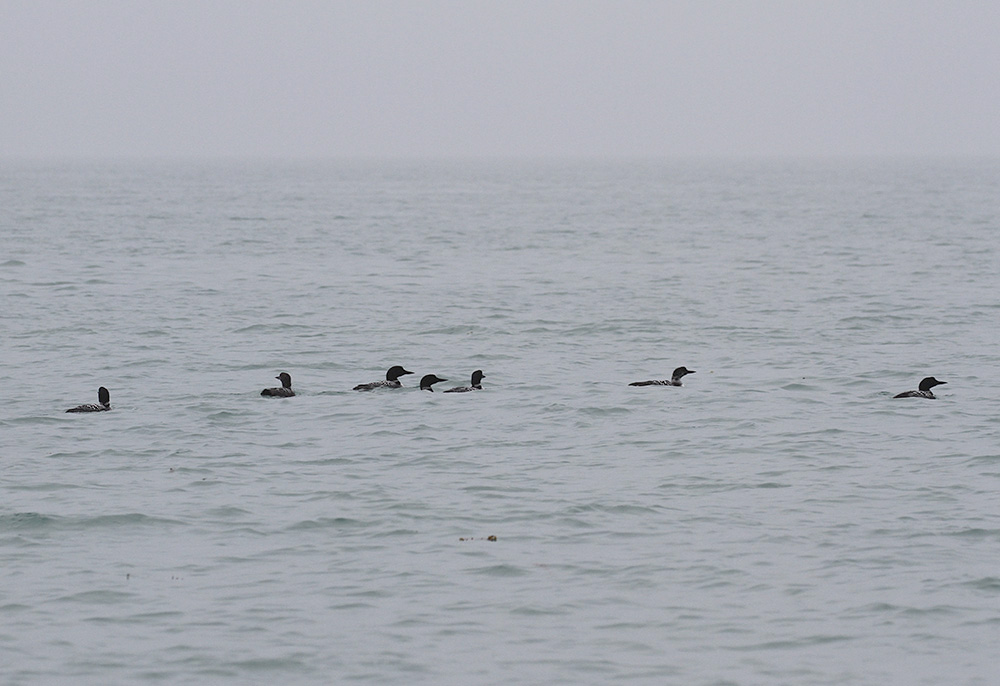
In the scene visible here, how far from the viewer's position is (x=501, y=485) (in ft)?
55.5

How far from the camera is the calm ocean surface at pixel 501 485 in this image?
11.7 metres

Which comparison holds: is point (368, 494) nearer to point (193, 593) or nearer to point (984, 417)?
point (193, 593)

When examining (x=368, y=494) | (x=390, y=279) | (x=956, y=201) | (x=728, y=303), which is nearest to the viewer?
(x=368, y=494)

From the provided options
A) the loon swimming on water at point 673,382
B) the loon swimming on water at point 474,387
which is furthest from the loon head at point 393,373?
the loon swimming on water at point 673,382

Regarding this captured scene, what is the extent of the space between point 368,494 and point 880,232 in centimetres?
5086

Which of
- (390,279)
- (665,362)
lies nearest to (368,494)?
(665,362)

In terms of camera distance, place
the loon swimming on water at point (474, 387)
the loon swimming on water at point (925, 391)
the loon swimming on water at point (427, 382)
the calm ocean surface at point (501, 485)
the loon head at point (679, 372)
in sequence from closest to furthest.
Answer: the calm ocean surface at point (501, 485) < the loon swimming on water at point (925, 391) < the loon swimming on water at point (474, 387) < the loon swimming on water at point (427, 382) < the loon head at point (679, 372)

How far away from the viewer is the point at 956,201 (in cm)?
9638

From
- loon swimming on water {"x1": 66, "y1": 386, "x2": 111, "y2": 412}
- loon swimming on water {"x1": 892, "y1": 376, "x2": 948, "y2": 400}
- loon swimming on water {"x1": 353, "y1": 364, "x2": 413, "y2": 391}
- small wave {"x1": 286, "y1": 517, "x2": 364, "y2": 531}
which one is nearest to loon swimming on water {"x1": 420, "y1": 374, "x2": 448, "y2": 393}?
loon swimming on water {"x1": 353, "y1": 364, "x2": 413, "y2": 391}

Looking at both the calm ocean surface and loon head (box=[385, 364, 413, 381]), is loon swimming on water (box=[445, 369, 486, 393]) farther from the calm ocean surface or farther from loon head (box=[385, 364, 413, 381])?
loon head (box=[385, 364, 413, 381])

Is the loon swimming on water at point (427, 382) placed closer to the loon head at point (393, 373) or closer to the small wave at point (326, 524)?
the loon head at point (393, 373)

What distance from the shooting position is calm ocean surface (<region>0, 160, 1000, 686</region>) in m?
11.7

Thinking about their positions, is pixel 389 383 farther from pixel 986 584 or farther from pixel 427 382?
pixel 986 584

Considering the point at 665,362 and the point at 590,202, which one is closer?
the point at 665,362
